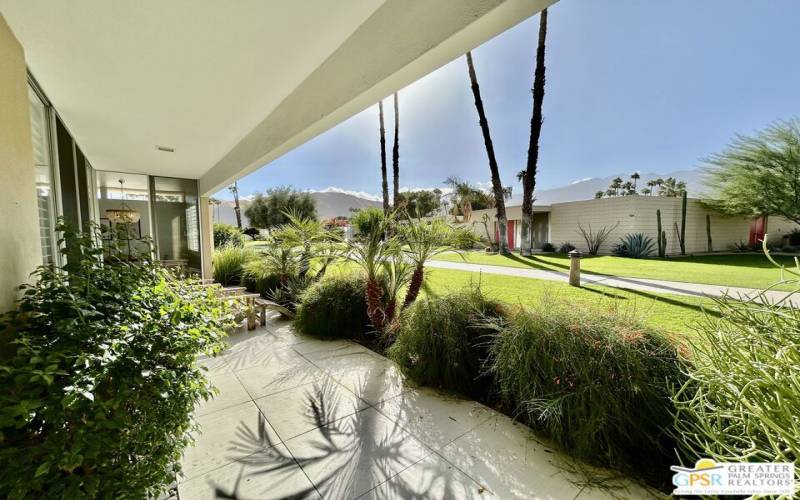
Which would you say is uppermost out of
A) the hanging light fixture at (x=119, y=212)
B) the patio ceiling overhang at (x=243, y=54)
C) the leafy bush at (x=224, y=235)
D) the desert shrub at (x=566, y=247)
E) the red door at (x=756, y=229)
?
the patio ceiling overhang at (x=243, y=54)

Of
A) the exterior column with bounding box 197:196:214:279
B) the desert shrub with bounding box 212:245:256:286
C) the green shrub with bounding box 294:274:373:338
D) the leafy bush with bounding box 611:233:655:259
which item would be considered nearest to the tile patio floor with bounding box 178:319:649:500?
the green shrub with bounding box 294:274:373:338

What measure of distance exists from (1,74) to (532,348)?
3755 mm

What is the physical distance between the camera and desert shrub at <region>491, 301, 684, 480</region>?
185 cm

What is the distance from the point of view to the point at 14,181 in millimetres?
1784

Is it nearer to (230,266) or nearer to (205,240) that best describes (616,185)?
(230,266)

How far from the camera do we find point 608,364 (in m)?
1.96

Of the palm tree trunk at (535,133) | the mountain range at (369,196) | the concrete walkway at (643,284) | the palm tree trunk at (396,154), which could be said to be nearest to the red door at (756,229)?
the mountain range at (369,196)

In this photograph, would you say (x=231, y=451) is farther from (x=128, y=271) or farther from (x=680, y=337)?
(x=680, y=337)

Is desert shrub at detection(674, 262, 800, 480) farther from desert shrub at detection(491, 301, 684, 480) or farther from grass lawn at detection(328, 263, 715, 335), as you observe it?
grass lawn at detection(328, 263, 715, 335)

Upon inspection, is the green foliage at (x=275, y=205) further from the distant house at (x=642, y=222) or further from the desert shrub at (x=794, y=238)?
the desert shrub at (x=794, y=238)

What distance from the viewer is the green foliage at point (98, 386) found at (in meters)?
0.98

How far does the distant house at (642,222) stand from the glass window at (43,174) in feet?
34.3

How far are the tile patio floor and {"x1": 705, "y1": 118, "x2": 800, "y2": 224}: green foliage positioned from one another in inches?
664

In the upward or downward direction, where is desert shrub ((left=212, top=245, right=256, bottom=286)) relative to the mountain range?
downward
